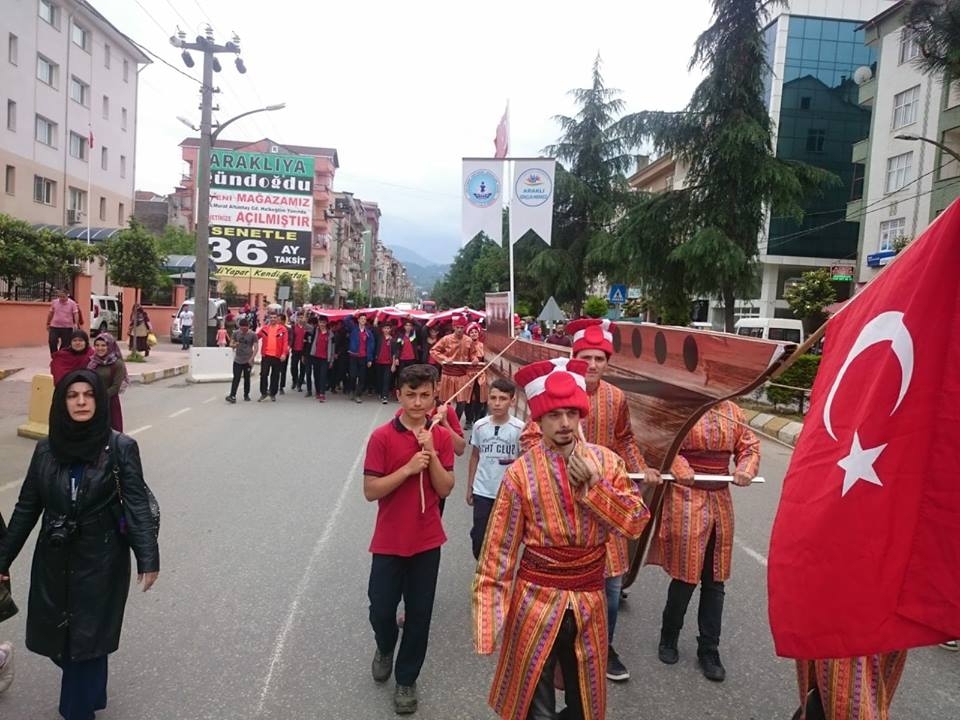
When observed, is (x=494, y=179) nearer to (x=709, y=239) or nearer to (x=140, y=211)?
(x=709, y=239)

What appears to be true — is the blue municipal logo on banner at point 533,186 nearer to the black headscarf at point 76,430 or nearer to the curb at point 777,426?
the curb at point 777,426

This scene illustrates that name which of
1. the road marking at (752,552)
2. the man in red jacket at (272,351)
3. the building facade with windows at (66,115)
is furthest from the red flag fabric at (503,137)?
the building facade with windows at (66,115)

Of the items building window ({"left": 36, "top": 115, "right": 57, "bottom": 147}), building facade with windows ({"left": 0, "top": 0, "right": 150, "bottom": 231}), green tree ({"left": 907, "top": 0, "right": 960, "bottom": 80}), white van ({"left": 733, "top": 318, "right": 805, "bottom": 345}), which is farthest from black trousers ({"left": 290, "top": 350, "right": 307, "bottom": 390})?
building window ({"left": 36, "top": 115, "right": 57, "bottom": 147})

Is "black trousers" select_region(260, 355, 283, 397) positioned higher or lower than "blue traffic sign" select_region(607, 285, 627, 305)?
lower

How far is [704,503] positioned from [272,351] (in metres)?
11.8

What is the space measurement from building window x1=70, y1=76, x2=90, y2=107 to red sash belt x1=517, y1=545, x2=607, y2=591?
3876cm

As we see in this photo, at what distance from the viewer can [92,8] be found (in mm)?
33656

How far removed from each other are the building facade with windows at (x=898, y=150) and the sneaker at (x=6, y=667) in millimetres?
28986

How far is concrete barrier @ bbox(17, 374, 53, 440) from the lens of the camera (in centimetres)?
955

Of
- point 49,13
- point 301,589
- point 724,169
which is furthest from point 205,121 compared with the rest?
point 49,13

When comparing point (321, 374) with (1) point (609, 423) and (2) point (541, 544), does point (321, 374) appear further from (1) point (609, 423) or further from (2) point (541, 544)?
(2) point (541, 544)

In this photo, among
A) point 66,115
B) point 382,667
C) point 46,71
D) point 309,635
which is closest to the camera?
point 382,667

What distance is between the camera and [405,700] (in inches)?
132

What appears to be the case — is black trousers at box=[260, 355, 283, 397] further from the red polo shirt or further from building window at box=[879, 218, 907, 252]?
building window at box=[879, 218, 907, 252]
